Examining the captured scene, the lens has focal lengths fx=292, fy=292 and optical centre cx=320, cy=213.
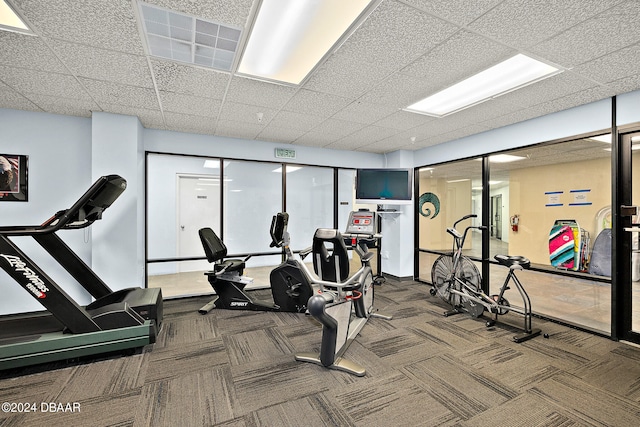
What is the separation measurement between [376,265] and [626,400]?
14.0 feet

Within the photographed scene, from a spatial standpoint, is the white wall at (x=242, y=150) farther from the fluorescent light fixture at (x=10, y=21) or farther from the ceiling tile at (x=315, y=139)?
the fluorescent light fixture at (x=10, y=21)

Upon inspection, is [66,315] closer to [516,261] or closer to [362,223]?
[362,223]

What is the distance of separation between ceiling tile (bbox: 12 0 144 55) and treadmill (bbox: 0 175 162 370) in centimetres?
110

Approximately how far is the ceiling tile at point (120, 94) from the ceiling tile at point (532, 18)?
311 cm

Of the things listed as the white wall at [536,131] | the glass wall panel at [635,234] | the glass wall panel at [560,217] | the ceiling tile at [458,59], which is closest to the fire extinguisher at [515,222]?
the glass wall panel at [560,217]

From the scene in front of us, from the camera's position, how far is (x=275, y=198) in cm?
570

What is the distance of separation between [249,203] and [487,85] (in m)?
4.11

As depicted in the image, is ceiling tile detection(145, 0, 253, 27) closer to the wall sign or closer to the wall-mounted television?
the wall sign

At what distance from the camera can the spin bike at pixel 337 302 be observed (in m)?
2.47

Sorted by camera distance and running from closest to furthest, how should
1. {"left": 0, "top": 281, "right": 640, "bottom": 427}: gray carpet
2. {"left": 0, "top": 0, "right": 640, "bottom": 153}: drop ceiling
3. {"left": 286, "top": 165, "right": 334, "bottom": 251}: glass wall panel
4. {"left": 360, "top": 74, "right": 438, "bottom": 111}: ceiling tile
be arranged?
{"left": 0, "top": 0, "right": 640, "bottom": 153}: drop ceiling → {"left": 0, "top": 281, "right": 640, "bottom": 427}: gray carpet → {"left": 360, "top": 74, "right": 438, "bottom": 111}: ceiling tile → {"left": 286, "top": 165, "right": 334, "bottom": 251}: glass wall panel

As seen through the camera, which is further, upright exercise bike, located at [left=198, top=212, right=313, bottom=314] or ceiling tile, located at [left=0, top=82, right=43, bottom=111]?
upright exercise bike, located at [left=198, top=212, right=313, bottom=314]

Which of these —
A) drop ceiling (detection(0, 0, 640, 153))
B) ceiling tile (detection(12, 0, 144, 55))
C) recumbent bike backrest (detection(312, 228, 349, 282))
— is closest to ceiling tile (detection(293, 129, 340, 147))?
drop ceiling (detection(0, 0, 640, 153))

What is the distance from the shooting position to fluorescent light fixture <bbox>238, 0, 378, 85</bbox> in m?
1.81

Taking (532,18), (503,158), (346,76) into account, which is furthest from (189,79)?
(503,158)
